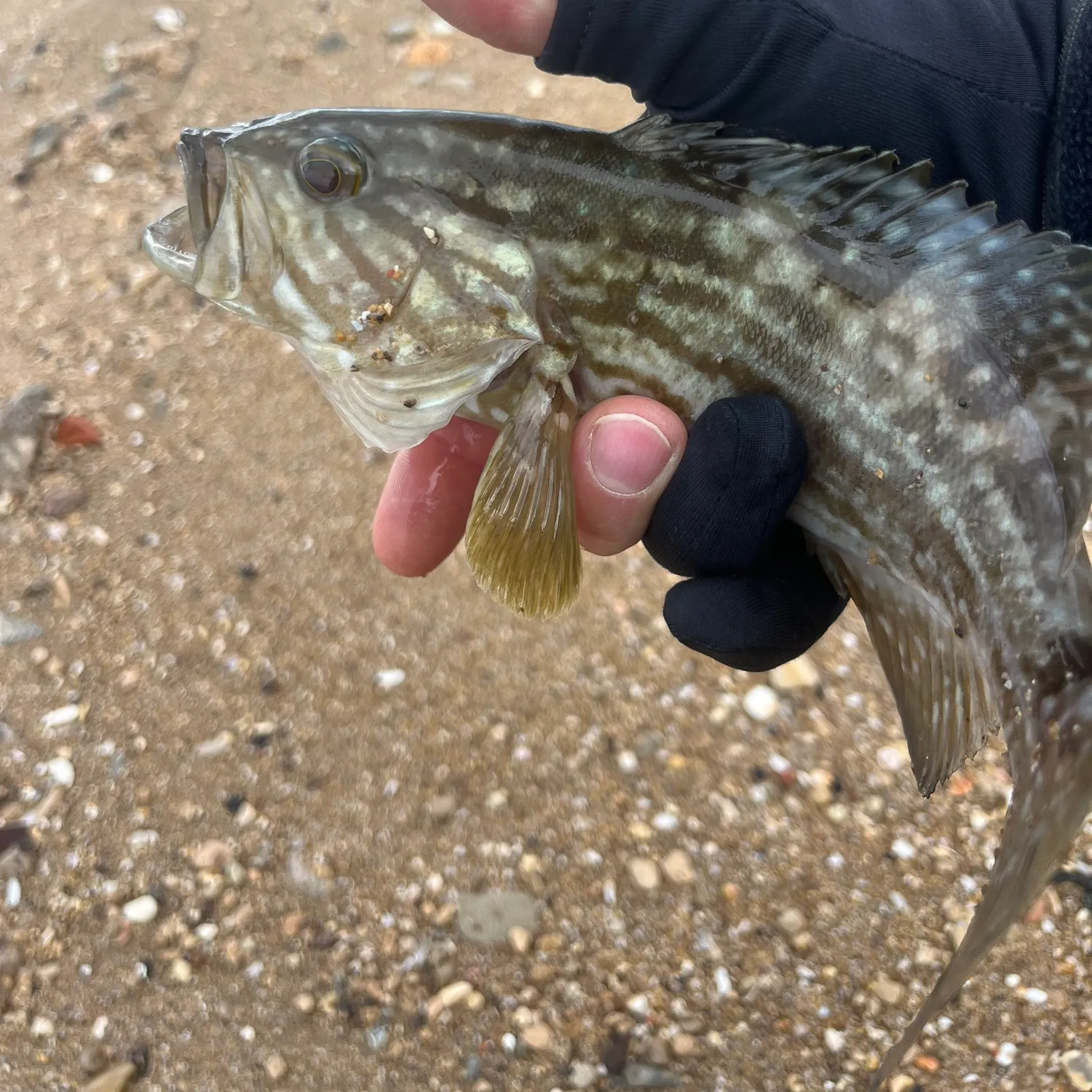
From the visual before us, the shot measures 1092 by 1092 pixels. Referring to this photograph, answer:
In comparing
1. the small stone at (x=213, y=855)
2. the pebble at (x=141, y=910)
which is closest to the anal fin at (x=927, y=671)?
the small stone at (x=213, y=855)

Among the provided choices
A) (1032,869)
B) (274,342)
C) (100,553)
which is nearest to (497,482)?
(1032,869)

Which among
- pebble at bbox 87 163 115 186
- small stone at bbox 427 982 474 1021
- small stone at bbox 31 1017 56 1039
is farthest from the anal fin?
pebble at bbox 87 163 115 186

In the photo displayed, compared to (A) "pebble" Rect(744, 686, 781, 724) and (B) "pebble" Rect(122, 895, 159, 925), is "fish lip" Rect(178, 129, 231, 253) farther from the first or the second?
(A) "pebble" Rect(744, 686, 781, 724)

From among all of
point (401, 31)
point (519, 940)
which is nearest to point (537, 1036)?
point (519, 940)

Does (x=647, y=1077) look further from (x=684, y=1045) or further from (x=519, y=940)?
(x=519, y=940)

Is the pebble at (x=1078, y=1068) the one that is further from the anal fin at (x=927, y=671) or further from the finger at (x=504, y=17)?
the finger at (x=504, y=17)

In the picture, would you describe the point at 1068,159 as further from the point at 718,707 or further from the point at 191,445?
the point at 191,445

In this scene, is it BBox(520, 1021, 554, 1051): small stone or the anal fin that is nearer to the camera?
the anal fin
